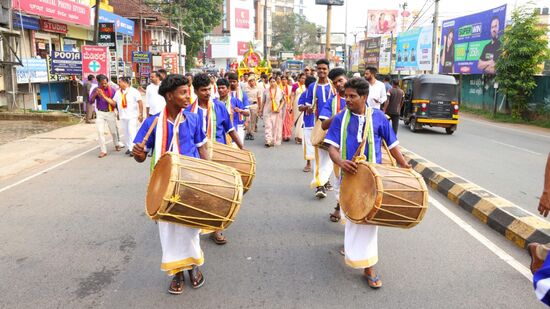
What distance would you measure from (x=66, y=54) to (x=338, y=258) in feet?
49.0

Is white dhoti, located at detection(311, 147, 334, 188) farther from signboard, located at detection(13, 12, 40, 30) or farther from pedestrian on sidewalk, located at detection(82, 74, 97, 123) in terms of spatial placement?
signboard, located at detection(13, 12, 40, 30)

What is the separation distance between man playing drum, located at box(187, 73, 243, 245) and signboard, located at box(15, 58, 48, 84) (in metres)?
13.6

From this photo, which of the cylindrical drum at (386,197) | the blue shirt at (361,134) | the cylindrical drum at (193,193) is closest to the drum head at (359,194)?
the cylindrical drum at (386,197)

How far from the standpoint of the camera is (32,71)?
17.4 m

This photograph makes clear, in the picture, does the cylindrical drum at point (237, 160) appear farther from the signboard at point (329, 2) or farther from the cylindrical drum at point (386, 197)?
the signboard at point (329, 2)

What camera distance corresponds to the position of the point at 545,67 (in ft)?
67.9

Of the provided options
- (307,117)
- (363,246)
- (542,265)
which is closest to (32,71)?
(307,117)

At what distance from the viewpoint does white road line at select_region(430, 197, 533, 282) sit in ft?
13.9

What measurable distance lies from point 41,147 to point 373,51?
4467 centimetres

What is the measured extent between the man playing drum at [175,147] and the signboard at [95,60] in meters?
13.2

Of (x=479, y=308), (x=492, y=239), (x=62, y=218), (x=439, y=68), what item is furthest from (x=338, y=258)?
(x=439, y=68)

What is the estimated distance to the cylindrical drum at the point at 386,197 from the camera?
3.53 meters

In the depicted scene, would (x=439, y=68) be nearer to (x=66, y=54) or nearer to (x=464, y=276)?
(x=66, y=54)

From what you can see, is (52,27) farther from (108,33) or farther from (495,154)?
(495,154)
